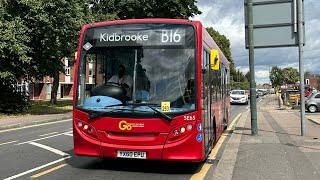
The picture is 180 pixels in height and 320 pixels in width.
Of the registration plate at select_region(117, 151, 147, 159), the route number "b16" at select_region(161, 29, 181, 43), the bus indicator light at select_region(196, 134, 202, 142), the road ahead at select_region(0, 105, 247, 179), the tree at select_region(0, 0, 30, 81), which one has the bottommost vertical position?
the road ahead at select_region(0, 105, 247, 179)

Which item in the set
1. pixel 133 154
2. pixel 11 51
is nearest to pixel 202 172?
pixel 133 154

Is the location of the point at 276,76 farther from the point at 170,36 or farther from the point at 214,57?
the point at 170,36

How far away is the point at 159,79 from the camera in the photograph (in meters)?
7.39

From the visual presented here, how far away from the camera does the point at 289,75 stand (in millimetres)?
116875

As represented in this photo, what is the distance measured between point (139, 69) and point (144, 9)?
29.1 meters

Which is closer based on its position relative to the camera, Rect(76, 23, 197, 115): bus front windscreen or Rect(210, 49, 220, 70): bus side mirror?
Rect(76, 23, 197, 115): bus front windscreen

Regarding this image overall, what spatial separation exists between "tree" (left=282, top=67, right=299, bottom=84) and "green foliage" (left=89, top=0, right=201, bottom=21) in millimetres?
79664

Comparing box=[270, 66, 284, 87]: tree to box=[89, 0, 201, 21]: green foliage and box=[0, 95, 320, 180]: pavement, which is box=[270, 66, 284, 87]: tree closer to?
box=[89, 0, 201, 21]: green foliage

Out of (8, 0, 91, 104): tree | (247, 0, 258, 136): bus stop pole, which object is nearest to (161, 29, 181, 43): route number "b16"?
(247, 0, 258, 136): bus stop pole

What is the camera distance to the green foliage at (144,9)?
3584 centimetres

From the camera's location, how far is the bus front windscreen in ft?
24.0

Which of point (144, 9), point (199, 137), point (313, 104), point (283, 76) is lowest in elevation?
point (313, 104)

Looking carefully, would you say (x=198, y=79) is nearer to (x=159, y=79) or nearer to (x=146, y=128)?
(x=159, y=79)

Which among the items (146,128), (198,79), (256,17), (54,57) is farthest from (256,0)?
→ (54,57)
